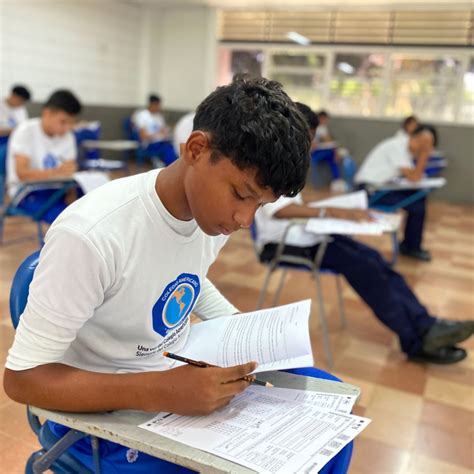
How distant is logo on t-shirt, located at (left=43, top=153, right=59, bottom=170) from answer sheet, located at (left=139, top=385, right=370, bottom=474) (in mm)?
2713

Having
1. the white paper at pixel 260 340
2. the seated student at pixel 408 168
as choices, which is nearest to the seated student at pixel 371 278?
the white paper at pixel 260 340

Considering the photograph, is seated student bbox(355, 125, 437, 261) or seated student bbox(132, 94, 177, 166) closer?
seated student bbox(355, 125, 437, 261)

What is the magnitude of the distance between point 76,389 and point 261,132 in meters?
0.46

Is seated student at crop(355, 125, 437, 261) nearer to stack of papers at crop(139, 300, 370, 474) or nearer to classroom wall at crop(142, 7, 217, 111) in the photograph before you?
stack of papers at crop(139, 300, 370, 474)

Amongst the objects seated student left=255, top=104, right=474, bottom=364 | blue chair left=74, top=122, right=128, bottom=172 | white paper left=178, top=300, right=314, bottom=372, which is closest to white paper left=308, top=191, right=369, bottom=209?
seated student left=255, top=104, right=474, bottom=364

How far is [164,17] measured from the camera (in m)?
8.93

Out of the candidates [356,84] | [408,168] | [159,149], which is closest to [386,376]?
[408,168]

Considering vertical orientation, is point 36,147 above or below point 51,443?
above

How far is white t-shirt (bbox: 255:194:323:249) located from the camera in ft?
7.67

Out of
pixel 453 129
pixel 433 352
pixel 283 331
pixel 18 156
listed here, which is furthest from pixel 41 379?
pixel 453 129

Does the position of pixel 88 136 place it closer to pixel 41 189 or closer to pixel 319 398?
pixel 41 189

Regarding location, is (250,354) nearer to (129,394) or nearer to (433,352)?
(129,394)

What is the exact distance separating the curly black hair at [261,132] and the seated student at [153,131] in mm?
6233

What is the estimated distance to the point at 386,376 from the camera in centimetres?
234
